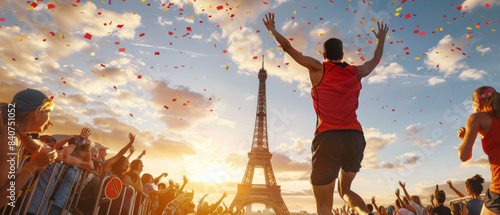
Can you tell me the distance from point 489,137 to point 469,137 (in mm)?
209

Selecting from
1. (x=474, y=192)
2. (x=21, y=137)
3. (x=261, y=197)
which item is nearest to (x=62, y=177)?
(x=21, y=137)

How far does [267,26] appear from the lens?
13.1 feet

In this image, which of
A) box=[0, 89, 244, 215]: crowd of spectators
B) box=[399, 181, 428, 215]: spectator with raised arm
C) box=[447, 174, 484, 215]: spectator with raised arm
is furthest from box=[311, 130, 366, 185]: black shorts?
box=[399, 181, 428, 215]: spectator with raised arm

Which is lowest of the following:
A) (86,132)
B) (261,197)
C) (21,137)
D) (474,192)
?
(21,137)

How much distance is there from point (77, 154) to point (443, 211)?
22.6 feet

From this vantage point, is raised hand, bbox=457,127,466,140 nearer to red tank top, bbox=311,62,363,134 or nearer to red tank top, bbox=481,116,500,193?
red tank top, bbox=481,116,500,193

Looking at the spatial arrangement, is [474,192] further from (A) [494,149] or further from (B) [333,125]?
(B) [333,125]

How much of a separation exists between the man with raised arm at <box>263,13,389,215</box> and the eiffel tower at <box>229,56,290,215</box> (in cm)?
4190

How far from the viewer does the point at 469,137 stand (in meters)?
2.72

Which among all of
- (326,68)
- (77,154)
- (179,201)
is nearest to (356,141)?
(326,68)

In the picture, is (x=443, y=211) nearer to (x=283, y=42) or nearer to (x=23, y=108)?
(x=283, y=42)

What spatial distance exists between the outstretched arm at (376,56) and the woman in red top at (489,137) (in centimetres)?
129

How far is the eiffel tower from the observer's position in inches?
1821

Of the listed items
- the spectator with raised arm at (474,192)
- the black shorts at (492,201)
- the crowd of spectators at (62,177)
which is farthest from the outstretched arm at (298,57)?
the spectator with raised arm at (474,192)
